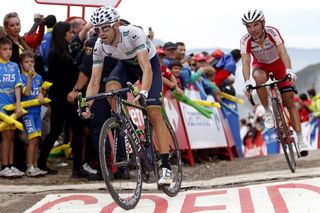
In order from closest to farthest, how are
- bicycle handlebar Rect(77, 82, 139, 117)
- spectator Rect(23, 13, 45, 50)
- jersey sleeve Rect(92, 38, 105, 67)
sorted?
bicycle handlebar Rect(77, 82, 139, 117) < jersey sleeve Rect(92, 38, 105, 67) < spectator Rect(23, 13, 45, 50)

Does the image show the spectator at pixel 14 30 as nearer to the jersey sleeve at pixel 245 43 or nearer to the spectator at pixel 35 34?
the spectator at pixel 35 34

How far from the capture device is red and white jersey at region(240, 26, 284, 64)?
9094 mm

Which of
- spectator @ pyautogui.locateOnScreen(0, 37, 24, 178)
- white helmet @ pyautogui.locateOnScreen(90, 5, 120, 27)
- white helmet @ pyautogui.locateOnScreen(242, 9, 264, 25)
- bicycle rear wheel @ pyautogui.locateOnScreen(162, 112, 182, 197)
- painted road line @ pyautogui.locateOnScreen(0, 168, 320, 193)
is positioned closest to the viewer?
white helmet @ pyautogui.locateOnScreen(90, 5, 120, 27)

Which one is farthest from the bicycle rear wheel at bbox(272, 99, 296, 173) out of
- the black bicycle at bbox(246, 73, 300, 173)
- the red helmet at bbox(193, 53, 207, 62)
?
the red helmet at bbox(193, 53, 207, 62)

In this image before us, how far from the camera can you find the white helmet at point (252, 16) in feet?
29.3

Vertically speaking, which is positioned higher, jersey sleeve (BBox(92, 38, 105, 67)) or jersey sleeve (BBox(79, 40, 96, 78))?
jersey sleeve (BBox(92, 38, 105, 67))

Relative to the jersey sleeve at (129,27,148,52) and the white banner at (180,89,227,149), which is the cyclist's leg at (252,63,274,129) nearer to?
the jersey sleeve at (129,27,148,52)

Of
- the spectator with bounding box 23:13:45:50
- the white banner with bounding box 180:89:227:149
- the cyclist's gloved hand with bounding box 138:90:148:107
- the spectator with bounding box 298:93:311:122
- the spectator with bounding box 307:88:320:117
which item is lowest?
the spectator with bounding box 298:93:311:122

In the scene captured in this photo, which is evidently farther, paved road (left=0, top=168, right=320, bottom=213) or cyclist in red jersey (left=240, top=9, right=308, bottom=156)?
cyclist in red jersey (left=240, top=9, right=308, bottom=156)

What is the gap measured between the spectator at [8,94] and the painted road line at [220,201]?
1692 millimetres

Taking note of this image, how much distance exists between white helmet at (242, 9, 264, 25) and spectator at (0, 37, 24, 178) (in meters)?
2.94

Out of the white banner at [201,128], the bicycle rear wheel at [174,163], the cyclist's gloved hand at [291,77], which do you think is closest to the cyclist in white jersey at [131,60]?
the bicycle rear wheel at [174,163]

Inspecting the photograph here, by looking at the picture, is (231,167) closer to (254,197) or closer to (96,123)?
(96,123)

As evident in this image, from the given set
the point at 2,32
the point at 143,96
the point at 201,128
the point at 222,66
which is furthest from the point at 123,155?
the point at 222,66
